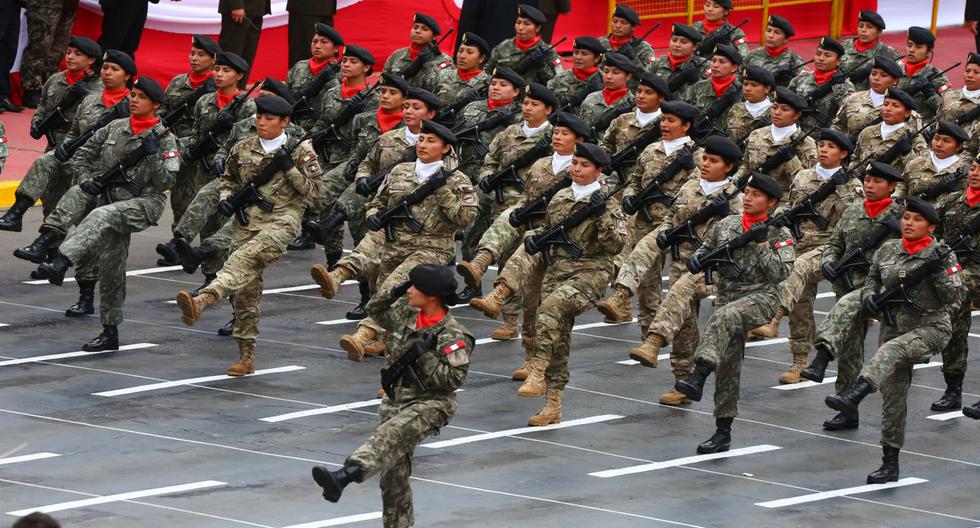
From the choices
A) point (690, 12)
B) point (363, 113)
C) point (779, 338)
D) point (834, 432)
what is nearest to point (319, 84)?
point (363, 113)

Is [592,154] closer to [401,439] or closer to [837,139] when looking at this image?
[837,139]

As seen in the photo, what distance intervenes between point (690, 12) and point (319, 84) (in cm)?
961

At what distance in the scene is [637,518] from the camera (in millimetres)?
12133

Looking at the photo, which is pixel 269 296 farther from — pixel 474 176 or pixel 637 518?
pixel 637 518

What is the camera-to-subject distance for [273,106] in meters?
15.2

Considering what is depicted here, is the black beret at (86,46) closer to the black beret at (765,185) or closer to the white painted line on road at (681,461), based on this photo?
the black beret at (765,185)

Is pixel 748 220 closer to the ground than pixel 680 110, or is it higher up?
closer to the ground

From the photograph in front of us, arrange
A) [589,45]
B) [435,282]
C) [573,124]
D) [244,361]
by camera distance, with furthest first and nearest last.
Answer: [589,45]
[573,124]
[244,361]
[435,282]

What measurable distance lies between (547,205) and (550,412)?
1580 mm

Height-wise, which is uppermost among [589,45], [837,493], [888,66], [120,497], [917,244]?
[589,45]

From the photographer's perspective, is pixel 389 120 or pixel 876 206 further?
pixel 389 120

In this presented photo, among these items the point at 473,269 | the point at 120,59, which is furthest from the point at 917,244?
the point at 120,59

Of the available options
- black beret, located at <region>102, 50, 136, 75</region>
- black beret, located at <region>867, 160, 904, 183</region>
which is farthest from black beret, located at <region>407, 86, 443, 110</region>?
black beret, located at <region>867, 160, 904, 183</region>

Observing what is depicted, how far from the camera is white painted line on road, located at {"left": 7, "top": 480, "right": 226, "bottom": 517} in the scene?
11.8m
